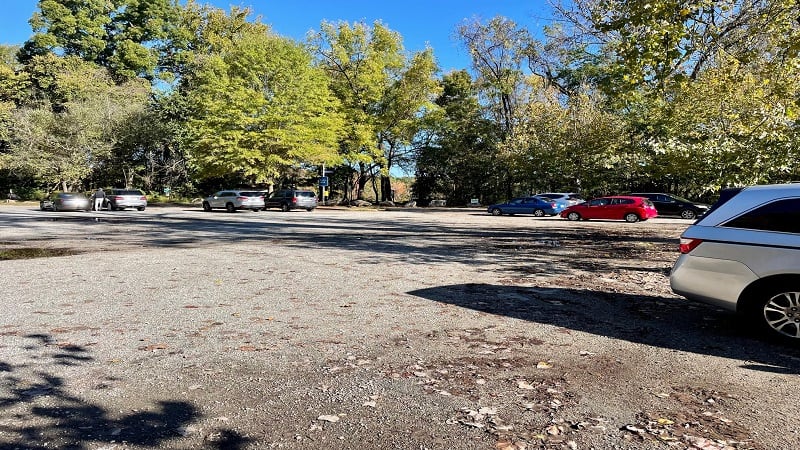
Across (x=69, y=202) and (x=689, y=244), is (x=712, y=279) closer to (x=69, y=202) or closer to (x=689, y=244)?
(x=689, y=244)

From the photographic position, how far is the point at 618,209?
25969 millimetres

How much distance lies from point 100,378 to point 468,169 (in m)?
45.6

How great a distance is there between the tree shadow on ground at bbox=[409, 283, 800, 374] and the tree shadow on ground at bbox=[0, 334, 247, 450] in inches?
154

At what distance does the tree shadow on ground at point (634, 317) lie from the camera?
459 centimetres

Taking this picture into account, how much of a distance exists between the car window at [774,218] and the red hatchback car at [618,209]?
22319 millimetres

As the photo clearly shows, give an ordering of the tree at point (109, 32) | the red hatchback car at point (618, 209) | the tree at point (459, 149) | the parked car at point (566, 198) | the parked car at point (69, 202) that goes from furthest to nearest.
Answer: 1. the tree at point (109, 32)
2. the tree at point (459, 149)
3. the parked car at point (69, 202)
4. the parked car at point (566, 198)
5. the red hatchback car at point (618, 209)

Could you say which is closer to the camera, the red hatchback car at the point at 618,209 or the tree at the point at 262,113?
the red hatchback car at the point at 618,209

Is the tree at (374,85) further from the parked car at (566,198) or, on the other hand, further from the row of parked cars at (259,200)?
the parked car at (566,198)

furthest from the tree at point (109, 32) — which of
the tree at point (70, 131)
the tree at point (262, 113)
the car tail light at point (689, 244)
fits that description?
the car tail light at point (689, 244)

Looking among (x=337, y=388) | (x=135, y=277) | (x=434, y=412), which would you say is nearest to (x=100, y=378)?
(x=337, y=388)

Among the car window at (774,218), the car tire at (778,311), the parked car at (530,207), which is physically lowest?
the car tire at (778,311)

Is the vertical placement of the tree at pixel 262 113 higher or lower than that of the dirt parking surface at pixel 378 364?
higher

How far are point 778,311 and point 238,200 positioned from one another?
108 ft

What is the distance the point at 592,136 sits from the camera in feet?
114
